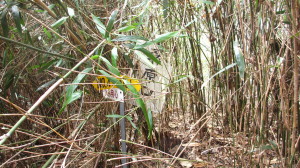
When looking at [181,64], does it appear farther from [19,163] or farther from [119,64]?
[19,163]

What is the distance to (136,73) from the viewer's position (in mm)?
1448

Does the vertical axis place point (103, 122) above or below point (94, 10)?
below

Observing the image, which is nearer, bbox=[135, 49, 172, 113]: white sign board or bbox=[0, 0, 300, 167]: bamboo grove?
bbox=[0, 0, 300, 167]: bamboo grove

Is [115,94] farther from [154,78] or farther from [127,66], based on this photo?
[127,66]

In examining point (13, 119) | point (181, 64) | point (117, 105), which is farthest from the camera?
point (181, 64)

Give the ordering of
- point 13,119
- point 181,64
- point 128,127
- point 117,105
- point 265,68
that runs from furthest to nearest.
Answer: point 181,64 < point 13,119 < point 128,127 < point 117,105 < point 265,68

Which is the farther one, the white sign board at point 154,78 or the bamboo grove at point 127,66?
the white sign board at point 154,78

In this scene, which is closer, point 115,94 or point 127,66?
point 115,94

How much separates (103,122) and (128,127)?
0.50 feet

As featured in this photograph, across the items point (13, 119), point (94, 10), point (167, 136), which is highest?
point (94, 10)

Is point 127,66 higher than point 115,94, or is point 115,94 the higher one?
point 127,66

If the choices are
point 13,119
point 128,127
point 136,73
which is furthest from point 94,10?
point 13,119

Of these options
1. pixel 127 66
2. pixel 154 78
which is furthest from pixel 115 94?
pixel 127 66

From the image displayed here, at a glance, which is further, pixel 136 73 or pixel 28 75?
pixel 28 75
